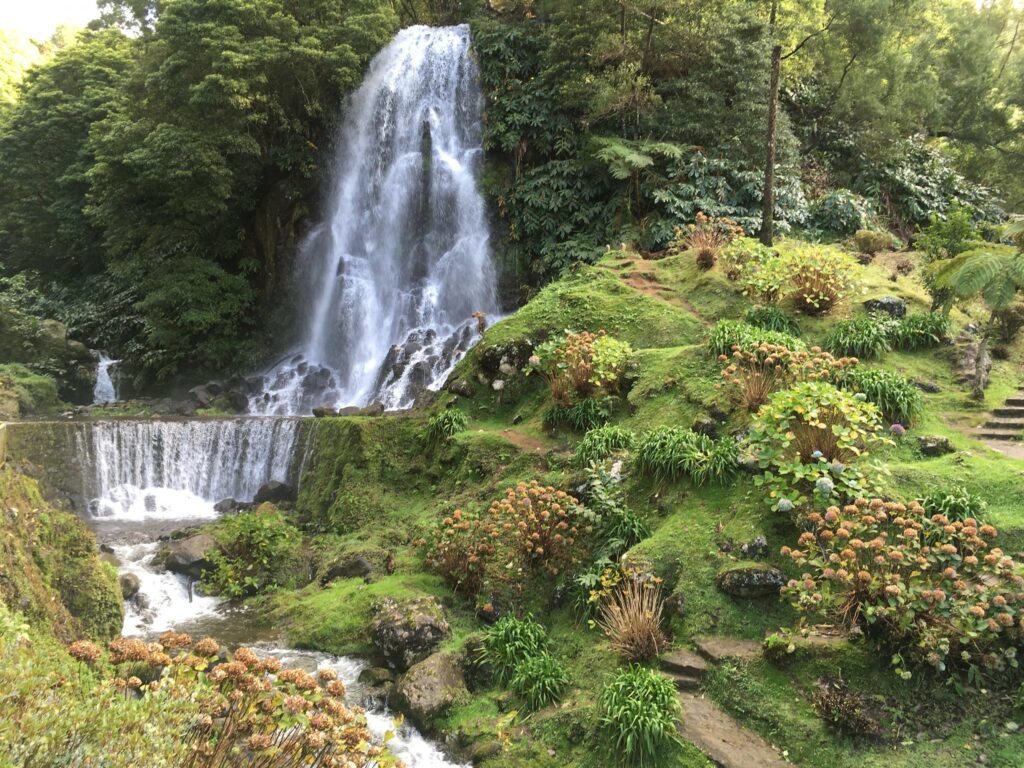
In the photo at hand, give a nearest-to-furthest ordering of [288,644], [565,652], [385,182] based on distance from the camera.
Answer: [565,652], [288,644], [385,182]

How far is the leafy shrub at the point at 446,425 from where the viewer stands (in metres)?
9.38

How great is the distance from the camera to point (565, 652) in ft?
18.6

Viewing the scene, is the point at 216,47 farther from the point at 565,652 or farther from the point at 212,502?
the point at 565,652

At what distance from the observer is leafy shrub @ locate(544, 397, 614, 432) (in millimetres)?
8305

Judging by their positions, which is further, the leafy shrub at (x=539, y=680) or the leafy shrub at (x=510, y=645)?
the leafy shrub at (x=510, y=645)

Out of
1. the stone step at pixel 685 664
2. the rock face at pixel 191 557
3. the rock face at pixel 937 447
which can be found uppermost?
the rock face at pixel 937 447

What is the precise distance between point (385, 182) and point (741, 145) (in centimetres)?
970

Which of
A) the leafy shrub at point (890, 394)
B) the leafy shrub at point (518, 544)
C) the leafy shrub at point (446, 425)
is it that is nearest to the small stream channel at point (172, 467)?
the leafy shrub at point (446, 425)

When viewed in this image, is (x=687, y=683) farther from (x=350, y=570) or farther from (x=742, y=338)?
(x=350, y=570)

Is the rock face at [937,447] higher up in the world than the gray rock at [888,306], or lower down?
lower down

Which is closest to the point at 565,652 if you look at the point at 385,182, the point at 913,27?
the point at 385,182

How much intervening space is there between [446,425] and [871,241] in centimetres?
999

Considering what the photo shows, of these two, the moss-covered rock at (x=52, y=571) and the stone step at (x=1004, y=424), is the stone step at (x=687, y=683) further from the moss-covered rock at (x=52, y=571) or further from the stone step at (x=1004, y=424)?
the moss-covered rock at (x=52, y=571)

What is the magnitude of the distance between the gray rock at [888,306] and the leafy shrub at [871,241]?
4.68m
